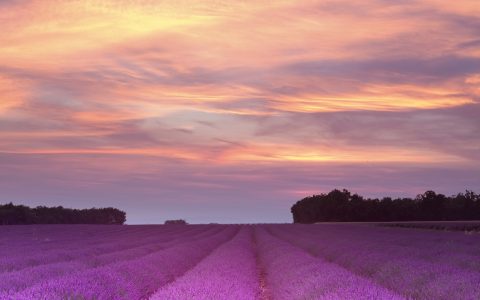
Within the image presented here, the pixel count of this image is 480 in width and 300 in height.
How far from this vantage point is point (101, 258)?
48.1ft

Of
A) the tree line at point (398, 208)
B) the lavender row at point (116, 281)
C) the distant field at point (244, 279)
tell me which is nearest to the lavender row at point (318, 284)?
the distant field at point (244, 279)

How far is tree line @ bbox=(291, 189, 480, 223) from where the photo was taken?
8712 centimetres

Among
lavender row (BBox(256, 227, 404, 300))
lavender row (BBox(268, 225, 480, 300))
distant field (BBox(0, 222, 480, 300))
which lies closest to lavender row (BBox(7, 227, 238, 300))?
distant field (BBox(0, 222, 480, 300))

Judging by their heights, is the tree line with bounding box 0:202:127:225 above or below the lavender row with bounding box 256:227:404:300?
above

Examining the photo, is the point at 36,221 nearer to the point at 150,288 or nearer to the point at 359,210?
the point at 359,210

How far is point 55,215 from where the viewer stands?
80.5 meters

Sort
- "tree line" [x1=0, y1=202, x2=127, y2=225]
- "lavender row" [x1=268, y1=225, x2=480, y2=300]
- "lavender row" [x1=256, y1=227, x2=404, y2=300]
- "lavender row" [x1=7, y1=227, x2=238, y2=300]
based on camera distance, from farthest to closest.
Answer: "tree line" [x1=0, y1=202, x2=127, y2=225], "lavender row" [x1=268, y1=225, x2=480, y2=300], "lavender row" [x1=7, y1=227, x2=238, y2=300], "lavender row" [x1=256, y1=227, x2=404, y2=300]

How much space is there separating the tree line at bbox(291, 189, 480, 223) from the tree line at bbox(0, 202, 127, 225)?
1445 inches

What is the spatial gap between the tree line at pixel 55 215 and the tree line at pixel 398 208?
1445 inches

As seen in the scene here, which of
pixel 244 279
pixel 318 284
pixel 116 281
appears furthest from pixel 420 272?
pixel 116 281

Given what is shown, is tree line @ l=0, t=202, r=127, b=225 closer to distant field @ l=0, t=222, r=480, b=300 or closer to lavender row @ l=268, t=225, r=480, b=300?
distant field @ l=0, t=222, r=480, b=300

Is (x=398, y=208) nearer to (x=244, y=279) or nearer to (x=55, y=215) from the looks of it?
(x=55, y=215)

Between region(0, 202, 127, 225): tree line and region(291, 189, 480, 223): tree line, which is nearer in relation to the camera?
region(0, 202, 127, 225): tree line

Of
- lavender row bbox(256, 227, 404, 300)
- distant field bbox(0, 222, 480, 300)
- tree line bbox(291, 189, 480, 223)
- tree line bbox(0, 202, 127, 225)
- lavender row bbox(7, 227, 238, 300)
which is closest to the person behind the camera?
lavender row bbox(256, 227, 404, 300)
